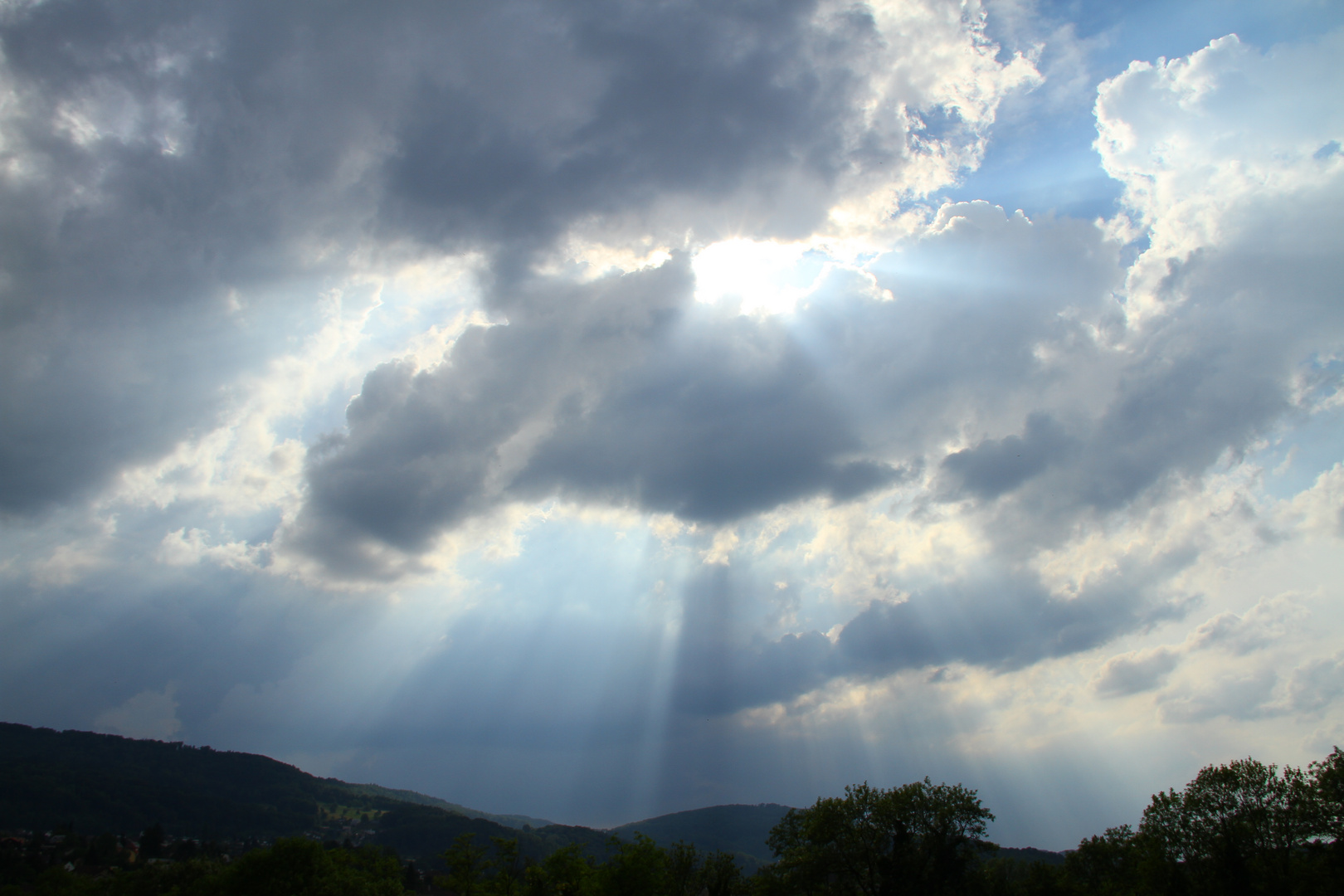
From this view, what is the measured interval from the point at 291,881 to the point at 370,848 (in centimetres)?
1745

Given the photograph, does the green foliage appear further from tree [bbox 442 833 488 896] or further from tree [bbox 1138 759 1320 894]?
tree [bbox 1138 759 1320 894]

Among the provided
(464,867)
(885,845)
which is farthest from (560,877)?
(885,845)

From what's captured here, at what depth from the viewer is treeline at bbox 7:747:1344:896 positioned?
1790 inches

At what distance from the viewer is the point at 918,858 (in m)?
53.6

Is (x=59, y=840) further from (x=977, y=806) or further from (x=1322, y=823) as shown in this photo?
(x=1322, y=823)

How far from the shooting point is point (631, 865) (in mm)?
52375

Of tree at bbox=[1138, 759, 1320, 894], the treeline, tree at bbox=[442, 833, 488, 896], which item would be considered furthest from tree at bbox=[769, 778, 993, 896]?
tree at bbox=[442, 833, 488, 896]

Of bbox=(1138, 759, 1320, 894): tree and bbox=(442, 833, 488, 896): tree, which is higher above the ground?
bbox=(1138, 759, 1320, 894): tree

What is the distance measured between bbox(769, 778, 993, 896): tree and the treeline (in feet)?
0.31

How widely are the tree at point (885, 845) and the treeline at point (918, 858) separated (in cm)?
9

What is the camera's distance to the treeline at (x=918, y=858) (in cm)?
4547

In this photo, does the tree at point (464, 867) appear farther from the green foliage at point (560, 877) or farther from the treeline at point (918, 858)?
the green foliage at point (560, 877)

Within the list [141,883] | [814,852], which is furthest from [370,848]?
[814,852]

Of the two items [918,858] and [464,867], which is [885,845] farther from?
[464,867]
